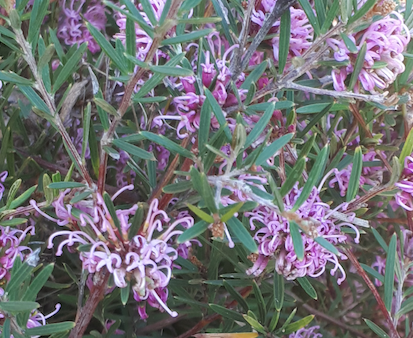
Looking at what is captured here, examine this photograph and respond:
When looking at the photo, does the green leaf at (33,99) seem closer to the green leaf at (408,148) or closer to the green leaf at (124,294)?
the green leaf at (124,294)

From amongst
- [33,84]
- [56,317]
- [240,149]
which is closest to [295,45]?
[240,149]

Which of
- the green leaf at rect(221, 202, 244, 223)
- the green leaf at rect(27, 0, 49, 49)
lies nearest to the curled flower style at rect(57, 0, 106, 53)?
the green leaf at rect(27, 0, 49, 49)

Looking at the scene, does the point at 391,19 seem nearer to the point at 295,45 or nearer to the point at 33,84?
the point at 295,45

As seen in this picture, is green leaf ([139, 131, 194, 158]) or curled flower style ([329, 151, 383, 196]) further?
curled flower style ([329, 151, 383, 196])

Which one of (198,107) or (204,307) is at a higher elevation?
(198,107)

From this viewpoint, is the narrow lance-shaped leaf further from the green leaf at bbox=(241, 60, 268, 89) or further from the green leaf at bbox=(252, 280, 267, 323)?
the green leaf at bbox=(252, 280, 267, 323)

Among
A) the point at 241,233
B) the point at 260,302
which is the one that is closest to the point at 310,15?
the point at 241,233
